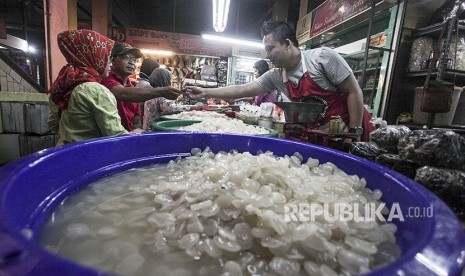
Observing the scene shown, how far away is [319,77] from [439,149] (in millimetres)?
1833

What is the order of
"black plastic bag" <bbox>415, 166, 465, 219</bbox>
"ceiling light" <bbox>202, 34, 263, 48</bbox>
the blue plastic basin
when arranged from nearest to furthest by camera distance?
the blue plastic basin
"black plastic bag" <bbox>415, 166, 465, 219</bbox>
"ceiling light" <bbox>202, 34, 263, 48</bbox>

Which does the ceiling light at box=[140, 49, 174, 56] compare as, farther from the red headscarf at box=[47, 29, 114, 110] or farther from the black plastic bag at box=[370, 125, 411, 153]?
the black plastic bag at box=[370, 125, 411, 153]

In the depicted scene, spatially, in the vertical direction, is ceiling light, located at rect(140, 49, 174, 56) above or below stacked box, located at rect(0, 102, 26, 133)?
above

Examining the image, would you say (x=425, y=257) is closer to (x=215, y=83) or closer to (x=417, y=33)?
(x=417, y=33)

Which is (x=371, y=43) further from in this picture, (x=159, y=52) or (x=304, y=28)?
(x=159, y=52)

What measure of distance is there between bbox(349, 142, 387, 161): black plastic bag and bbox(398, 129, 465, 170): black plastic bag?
25cm

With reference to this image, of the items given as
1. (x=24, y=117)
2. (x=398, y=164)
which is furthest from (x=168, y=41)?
(x=398, y=164)

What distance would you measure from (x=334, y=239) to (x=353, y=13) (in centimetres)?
676

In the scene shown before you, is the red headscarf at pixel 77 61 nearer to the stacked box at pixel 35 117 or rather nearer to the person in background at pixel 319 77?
the person in background at pixel 319 77

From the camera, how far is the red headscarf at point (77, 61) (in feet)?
7.33

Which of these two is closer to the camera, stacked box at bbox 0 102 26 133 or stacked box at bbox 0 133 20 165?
stacked box at bbox 0 102 26 133

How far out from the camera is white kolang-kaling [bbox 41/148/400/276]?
0.63 metres

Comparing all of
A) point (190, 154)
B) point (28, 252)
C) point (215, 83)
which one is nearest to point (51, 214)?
point (28, 252)

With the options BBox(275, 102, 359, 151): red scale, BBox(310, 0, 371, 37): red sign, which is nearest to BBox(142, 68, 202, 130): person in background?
BBox(275, 102, 359, 151): red scale
